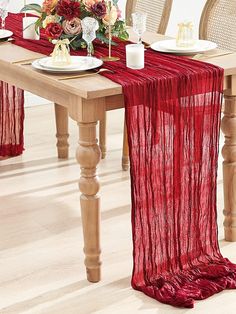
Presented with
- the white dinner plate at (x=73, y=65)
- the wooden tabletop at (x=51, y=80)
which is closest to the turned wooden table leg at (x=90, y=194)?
the wooden tabletop at (x=51, y=80)

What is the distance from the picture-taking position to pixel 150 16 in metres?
4.10

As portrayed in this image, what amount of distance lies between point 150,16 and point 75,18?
1028mm

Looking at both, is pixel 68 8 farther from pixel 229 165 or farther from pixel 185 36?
pixel 229 165

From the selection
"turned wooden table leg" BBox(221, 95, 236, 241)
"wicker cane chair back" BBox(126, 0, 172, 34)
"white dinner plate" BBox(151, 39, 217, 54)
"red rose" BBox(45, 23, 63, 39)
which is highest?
"red rose" BBox(45, 23, 63, 39)

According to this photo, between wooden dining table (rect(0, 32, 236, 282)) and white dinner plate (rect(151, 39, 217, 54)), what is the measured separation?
3 cm

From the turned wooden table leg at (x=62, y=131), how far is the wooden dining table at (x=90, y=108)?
80 cm

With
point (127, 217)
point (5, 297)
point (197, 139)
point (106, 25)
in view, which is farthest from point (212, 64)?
point (5, 297)

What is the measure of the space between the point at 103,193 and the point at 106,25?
86 centimetres

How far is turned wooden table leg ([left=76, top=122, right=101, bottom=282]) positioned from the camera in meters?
2.69

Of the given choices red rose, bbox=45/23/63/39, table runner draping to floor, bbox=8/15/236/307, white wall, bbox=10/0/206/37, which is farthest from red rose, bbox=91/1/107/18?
white wall, bbox=10/0/206/37

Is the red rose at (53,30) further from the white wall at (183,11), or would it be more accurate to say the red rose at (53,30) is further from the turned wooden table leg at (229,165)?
the white wall at (183,11)

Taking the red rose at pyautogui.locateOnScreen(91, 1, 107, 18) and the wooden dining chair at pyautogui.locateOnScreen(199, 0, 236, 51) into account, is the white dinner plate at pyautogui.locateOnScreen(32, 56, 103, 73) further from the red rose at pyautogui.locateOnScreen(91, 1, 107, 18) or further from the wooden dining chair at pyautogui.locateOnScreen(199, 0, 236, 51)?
the wooden dining chair at pyautogui.locateOnScreen(199, 0, 236, 51)

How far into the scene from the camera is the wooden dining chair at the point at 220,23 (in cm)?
367

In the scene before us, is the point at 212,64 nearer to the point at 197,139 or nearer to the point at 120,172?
the point at 197,139
